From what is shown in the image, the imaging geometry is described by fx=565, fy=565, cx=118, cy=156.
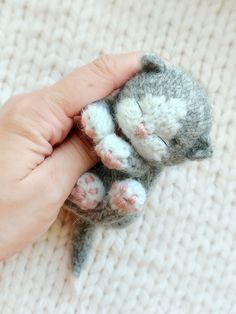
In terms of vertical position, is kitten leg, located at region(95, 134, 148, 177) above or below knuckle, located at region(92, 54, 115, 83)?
below

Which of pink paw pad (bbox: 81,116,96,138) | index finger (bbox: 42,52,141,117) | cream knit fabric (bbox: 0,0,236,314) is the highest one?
index finger (bbox: 42,52,141,117)

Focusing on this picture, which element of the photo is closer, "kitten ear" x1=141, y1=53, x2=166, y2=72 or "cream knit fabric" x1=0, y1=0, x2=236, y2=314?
"kitten ear" x1=141, y1=53, x2=166, y2=72

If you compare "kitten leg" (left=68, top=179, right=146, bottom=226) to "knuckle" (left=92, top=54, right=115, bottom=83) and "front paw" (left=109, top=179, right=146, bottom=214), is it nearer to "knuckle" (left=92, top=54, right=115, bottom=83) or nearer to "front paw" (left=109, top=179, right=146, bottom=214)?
"front paw" (left=109, top=179, right=146, bottom=214)

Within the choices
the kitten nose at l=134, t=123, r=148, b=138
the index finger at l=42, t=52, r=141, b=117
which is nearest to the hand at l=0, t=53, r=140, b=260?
the index finger at l=42, t=52, r=141, b=117

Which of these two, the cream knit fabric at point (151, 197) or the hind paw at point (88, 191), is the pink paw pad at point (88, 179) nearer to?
the hind paw at point (88, 191)

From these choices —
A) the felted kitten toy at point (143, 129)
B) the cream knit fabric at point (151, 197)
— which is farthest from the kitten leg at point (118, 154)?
the cream knit fabric at point (151, 197)

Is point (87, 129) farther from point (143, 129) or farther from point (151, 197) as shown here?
point (151, 197)
